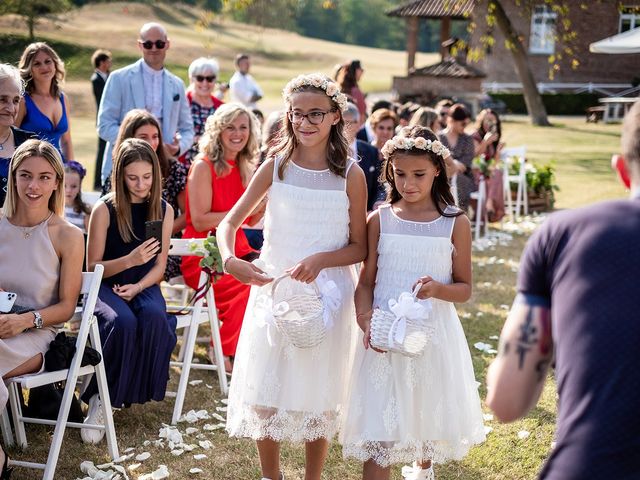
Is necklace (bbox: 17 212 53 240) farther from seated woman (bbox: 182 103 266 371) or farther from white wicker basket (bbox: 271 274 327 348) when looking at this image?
seated woman (bbox: 182 103 266 371)

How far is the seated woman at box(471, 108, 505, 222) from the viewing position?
12446 millimetres

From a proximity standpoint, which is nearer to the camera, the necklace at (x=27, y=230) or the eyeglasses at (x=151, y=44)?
the necklace at (x=27, y=230)

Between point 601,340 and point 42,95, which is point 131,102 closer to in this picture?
point 42,95

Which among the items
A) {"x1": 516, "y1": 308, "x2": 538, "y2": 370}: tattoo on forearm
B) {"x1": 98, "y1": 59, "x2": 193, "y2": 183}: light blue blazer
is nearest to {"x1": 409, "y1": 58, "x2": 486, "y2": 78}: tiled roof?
{"x1": 98, "y1": 59, "x2": 193, "y2": 183}: light blue blazer

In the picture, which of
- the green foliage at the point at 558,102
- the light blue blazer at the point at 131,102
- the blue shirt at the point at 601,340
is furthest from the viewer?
the green foliage at the point at 558,102

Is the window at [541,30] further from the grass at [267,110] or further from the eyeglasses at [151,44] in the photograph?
the eyeglasses at [151,44]

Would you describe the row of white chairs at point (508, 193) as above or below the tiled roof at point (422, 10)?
below

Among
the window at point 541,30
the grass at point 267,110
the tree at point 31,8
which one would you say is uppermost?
the window at point 541,30

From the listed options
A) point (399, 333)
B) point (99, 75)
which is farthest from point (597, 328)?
point (99, 75)

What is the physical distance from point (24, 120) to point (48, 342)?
3.03 metres

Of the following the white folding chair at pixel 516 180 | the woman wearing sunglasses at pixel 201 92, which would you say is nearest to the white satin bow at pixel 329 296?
the woman wearing sunglasses at pixel 201 92

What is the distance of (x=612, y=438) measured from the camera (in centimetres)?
199

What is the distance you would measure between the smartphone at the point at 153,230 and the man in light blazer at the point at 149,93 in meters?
2.32

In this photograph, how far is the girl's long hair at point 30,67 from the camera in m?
7.00
